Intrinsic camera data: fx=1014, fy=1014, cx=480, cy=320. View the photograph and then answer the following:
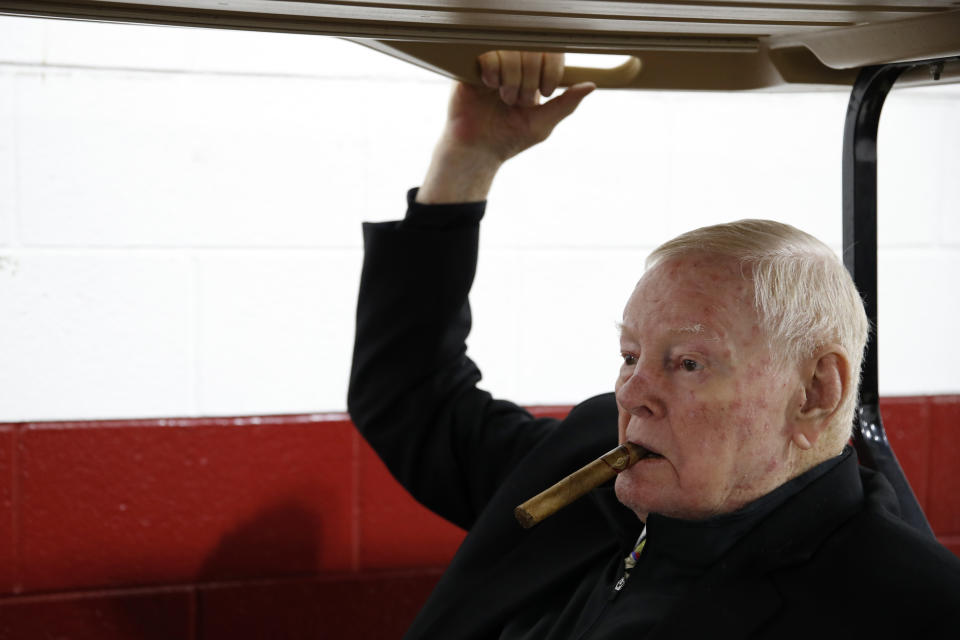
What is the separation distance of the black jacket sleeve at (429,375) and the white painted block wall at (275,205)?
15.4 inches

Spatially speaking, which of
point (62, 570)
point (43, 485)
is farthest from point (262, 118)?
point (62, 570)

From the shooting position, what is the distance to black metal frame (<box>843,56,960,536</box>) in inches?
44.9

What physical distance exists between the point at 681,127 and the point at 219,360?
37.1 inches

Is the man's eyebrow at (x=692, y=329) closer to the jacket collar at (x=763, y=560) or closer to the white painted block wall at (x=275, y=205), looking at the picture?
the jacket collar at (x=763, y=560)

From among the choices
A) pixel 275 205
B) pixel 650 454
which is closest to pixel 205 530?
pixel 275 205

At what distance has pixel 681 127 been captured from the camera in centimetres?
190

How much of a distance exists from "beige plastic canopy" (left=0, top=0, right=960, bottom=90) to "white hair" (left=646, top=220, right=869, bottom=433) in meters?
0.16

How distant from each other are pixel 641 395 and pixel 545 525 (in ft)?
0.97

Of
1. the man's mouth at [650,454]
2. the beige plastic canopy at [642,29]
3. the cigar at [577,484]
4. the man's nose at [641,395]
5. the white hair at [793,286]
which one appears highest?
the beige plastic canopy at [642,29]

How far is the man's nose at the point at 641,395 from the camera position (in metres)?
1.02

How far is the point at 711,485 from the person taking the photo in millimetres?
994

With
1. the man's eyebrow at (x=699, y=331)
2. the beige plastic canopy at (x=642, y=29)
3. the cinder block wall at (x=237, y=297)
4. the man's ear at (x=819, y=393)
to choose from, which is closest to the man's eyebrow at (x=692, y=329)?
the man's eyebrow at (x=699, y=331)

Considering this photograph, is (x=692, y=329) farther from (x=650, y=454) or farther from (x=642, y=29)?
(x=642, y=29)

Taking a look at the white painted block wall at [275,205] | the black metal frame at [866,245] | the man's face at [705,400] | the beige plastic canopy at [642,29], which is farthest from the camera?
the white painted block wall at [275,205]
